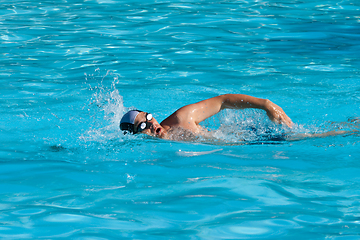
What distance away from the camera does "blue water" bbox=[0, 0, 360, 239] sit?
3262 mm

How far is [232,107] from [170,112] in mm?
1638

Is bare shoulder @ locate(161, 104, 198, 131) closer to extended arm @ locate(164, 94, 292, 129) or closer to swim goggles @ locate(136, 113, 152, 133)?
extended arm @ locate(164, 94, 292, 129)

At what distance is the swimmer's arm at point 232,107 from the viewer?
498 centimetres

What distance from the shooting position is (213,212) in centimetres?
330

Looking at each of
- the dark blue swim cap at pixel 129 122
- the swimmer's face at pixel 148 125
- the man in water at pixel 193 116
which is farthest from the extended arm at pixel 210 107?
the dark blue swim cap at pixel 129 122

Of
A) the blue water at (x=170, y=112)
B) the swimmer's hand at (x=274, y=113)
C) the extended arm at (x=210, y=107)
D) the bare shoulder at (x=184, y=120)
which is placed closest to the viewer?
the blue water at (x=170, y=112)

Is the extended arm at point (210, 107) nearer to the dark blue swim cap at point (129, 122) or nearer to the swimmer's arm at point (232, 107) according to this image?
the swimmer's arm at point (232, 107)

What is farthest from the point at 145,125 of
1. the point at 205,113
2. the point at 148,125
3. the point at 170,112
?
the point at 170,112

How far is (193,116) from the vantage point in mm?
5348

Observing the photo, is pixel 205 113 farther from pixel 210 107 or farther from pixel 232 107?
pixel 232 107

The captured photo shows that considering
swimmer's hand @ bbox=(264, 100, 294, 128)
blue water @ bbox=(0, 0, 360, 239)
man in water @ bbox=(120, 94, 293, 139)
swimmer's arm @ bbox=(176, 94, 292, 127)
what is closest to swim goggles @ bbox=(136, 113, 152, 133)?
man in water @ bbox=(120, 94, 293, 139)

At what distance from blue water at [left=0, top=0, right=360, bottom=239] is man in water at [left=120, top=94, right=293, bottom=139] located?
0.50 feet

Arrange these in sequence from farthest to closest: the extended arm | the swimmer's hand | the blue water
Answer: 1. the extended arm
2. the swimmer's hand
3. the blue water

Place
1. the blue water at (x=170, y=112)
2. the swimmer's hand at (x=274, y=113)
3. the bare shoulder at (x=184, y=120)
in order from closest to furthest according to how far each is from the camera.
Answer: the blue water at (x=170, y=112) → the swimmer's hand at (x=274, y=113) → the bare shoulder at (x=184, y=120)
